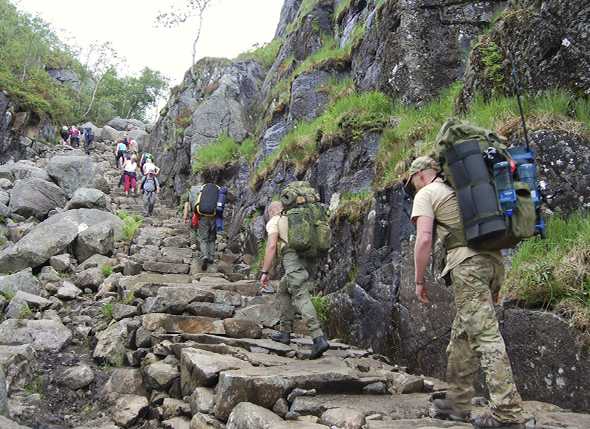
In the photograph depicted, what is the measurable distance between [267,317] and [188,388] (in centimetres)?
324

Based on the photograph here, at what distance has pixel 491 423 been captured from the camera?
4254 millimetres

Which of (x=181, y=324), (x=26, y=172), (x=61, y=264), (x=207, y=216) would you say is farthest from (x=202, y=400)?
(x=26, y=172)

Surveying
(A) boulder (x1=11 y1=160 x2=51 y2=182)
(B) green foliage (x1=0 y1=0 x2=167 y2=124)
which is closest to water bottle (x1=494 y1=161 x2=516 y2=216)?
(A) boulder (x1=11 y1=160 x2=51 y2=182)

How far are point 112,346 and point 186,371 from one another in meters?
2.55

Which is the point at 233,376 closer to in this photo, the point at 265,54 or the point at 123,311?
the point at 123,311

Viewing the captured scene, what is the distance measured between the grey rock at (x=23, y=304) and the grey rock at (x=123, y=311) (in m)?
1.89

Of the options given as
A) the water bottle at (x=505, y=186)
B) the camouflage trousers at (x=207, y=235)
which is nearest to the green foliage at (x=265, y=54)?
the camouflage trousers at (x=207, y=235)

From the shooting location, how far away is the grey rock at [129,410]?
6598 millimetres

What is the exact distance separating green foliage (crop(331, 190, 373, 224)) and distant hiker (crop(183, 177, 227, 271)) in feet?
13.6

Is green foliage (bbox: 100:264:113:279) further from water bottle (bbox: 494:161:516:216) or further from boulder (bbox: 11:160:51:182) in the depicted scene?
boulder (bbox: 11:160:51:182)

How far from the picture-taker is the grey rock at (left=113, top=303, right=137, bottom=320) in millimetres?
9977

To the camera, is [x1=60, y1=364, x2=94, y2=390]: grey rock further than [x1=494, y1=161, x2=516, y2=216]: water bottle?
Yes

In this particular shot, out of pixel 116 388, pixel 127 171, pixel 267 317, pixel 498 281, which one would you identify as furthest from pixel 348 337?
pixel 127 171

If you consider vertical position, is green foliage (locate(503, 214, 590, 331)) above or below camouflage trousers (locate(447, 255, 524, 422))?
above
